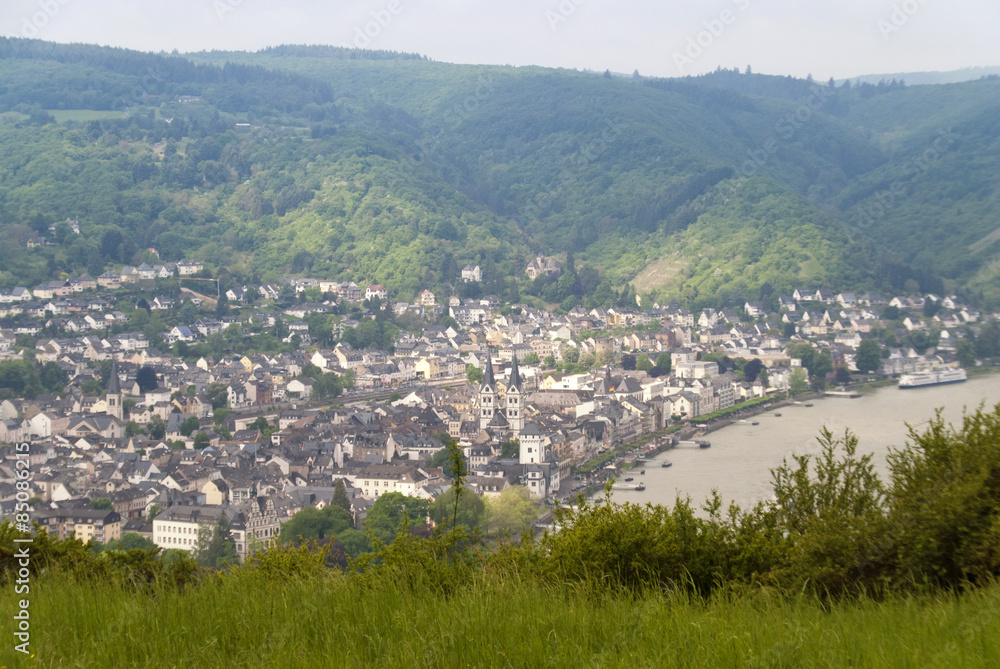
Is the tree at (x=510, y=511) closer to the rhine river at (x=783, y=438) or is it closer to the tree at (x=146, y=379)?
the rhine river at (x=783, y=438)

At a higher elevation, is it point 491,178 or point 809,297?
point 491,178

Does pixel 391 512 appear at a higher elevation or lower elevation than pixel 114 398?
higher

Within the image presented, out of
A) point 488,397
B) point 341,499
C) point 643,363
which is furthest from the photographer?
point 643,363

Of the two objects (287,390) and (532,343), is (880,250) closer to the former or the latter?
(532,343)

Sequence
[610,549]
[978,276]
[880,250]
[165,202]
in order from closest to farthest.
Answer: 1. [610,549]
2. [978,276]
3. [880,250]
4. [165,202]

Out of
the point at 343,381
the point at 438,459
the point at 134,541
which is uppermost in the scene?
the point at 134,541

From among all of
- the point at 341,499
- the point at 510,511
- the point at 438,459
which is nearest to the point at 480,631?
the point at 510,511

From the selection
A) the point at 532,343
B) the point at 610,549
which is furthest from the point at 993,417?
the point at 532,343

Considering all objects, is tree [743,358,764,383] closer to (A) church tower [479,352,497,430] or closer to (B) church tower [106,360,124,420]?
(A) church tower [479,352,497,430]

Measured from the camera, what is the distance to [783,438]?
49.4 feet

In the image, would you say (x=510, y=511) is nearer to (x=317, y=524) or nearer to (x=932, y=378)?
(x=317, y=524)

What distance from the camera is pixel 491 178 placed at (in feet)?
176

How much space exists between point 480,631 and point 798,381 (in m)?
21.1

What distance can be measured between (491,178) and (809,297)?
2699 cm
